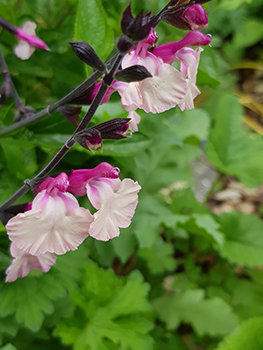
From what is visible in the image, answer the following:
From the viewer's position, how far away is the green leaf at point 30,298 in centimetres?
60

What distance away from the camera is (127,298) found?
2.66 ft

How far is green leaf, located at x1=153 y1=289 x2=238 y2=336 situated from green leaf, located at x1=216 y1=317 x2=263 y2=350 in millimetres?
194

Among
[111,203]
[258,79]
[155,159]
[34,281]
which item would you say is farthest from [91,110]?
[258,79]

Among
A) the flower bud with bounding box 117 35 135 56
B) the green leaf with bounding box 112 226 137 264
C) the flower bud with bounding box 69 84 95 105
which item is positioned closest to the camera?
the flower bud with bounding box 117 35 135 56

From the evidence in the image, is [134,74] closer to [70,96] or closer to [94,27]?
[70,96]

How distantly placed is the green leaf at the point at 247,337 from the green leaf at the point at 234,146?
1.32 feet

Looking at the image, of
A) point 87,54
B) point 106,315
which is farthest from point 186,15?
point 106,315

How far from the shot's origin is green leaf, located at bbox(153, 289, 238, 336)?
1.03m

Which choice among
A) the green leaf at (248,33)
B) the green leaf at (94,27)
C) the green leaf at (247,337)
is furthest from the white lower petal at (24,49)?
the green leaf at (248,33)

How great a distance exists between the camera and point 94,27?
62 cm

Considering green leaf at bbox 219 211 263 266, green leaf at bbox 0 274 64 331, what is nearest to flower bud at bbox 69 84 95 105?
green leaf at bbox 0 274 64 331

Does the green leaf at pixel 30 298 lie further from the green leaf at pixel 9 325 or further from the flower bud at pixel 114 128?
the flower bud at pixel 114 128

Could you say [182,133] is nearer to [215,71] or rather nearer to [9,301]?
[215,71]

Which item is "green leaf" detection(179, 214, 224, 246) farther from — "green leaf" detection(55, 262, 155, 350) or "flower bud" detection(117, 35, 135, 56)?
"flower bud" detection(117, 35, 135, 56)
